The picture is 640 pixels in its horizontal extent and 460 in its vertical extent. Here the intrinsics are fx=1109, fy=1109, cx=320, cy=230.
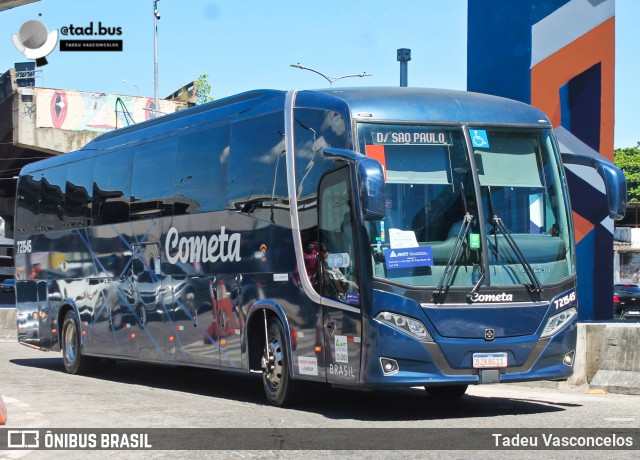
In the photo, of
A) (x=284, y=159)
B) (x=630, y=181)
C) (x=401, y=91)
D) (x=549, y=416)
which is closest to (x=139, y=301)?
(x=284, y=159)

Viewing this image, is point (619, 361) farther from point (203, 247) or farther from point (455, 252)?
point (203, 247)

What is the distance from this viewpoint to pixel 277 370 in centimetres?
1284

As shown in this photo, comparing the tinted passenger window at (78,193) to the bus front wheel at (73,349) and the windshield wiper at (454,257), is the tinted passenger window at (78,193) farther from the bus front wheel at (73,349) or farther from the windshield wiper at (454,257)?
the windshield wiper at (454,257)

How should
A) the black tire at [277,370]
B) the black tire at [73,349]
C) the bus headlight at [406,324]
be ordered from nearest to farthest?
the bus headlight at [406,324]
the black tire at [277,370]
the black tire at [73,349]

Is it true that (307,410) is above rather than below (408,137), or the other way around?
below

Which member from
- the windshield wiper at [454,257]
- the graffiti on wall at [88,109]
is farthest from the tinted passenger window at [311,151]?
the graffiti on wall at [88,109]

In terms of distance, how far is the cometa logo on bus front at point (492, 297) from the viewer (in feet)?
36.3

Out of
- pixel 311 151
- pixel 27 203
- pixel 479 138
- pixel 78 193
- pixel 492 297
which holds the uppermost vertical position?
pixel 479 138

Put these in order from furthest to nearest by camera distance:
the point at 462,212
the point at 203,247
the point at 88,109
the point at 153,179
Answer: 1. the point at 88,109
2. the point at 153,179
3. the point at 203,247
4. the point at 462,212

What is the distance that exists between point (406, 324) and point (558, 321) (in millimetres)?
1779

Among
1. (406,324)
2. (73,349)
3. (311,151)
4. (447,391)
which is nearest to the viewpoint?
(406,324)

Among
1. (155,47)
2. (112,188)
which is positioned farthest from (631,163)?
(112,188)

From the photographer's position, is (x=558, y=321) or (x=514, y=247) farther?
(x=558, y=321)

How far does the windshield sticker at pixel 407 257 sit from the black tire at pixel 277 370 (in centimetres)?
218
